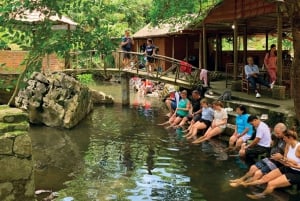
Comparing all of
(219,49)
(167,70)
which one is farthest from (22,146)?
(219,49)

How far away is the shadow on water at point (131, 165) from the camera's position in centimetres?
904

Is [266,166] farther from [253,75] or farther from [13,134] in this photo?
[253,75]

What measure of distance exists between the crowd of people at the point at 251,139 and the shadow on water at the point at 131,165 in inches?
13.4

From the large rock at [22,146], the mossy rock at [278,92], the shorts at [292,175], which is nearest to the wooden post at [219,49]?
the mossy rock at [278,92]

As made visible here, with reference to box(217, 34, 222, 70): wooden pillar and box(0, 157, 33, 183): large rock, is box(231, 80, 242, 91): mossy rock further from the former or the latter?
box(0, 157, 33, 183): large rock

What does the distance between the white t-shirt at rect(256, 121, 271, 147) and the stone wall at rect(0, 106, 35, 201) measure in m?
5.70

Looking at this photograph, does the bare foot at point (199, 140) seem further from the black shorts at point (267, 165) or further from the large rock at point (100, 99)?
the large rock at point (100, 99)

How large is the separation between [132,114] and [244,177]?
11.2m

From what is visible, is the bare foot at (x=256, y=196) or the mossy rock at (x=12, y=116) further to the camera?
the bare foot at (x=256, y=196)

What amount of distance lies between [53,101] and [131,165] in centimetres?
777

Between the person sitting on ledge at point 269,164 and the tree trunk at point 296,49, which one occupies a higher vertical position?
the tree trunk at point 296,49

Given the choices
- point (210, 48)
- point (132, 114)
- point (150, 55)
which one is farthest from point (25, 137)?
point (210, 48)

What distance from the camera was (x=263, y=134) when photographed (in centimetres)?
1048

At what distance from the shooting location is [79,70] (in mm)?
23016
